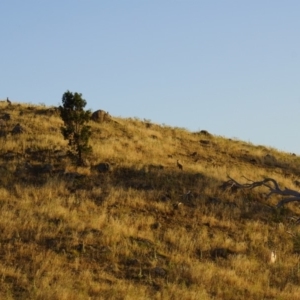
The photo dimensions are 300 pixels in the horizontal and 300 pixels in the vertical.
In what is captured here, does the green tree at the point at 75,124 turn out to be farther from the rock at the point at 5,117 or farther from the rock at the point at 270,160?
the rock at the point at 270,160

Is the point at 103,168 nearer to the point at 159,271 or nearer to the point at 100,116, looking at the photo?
the point at 100,116

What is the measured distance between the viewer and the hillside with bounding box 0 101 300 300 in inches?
465

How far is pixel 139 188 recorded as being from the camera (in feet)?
62.1

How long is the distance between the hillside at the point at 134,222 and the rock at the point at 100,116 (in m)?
1.21

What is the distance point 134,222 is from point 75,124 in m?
6.79

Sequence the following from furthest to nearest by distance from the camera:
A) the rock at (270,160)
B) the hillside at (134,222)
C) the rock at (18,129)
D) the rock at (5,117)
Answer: the rock at (270,160) → the rock at (5,117) → the rock at (18,129) → the hillside at (134,222)

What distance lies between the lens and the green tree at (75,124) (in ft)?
67.9

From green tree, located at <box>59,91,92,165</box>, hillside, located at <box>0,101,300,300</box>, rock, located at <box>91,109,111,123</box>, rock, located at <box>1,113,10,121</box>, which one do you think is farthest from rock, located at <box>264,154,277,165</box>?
rock, located at <box>1,113,10,121</box>

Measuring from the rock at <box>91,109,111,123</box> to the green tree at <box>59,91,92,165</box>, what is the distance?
210 inches

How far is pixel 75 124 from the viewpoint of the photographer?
21.3 m

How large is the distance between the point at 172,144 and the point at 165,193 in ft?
25.0

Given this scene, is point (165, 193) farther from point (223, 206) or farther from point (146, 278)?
point (146, 278)

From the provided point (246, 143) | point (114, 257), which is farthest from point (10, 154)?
point (246, 143)

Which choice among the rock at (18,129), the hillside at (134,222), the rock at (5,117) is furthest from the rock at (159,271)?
the rock at (5,117)
